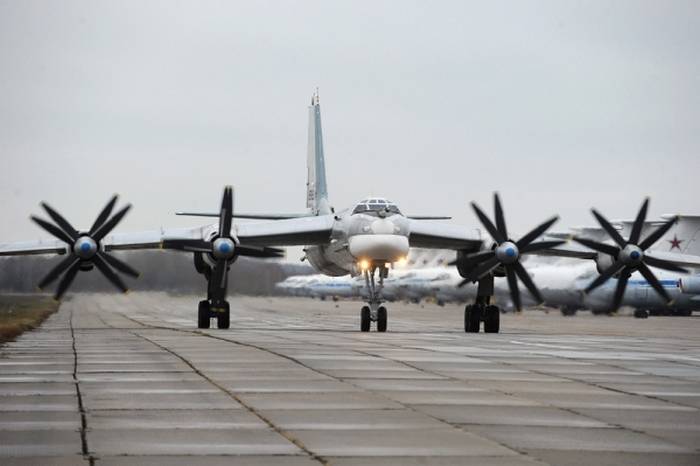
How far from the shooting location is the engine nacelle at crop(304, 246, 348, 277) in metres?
32.2

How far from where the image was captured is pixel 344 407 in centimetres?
1066

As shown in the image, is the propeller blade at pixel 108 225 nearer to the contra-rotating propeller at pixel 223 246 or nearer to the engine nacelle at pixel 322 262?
the contra-rotating propeller at pixel 223 246

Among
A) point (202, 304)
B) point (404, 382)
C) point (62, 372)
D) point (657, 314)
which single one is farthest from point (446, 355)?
point (657, 314)

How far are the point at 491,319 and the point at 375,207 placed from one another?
4691 mm

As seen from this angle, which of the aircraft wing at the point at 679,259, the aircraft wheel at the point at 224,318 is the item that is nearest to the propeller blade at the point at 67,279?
the aircraft wheel at the point at 224,318

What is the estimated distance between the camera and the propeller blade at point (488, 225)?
29.3 metres

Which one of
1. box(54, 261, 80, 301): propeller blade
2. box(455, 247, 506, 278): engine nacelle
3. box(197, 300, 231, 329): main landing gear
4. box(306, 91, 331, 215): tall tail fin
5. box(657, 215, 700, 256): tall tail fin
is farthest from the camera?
box(657, 215, 700, 256): tall tail fin

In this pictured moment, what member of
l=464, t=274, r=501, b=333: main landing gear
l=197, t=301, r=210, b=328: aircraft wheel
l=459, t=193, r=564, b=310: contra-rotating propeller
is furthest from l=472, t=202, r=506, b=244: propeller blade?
l=197, t=301, r=210, b=328: aircraft wheel

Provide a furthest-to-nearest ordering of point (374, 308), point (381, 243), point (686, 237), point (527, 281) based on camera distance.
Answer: point (686, 237) < point (374, 308) < point (527, 281) < point (381, 243)

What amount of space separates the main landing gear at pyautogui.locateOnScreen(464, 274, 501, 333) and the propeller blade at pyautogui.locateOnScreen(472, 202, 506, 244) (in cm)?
136

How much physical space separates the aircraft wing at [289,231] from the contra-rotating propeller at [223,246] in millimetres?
863

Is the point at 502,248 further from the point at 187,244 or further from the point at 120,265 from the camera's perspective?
the point at 120,265

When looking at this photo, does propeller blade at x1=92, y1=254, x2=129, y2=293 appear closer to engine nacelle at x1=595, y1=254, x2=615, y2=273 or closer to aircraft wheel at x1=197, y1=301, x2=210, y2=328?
aircraft wheel at x1=197, y1=301, x2=210, y2=328

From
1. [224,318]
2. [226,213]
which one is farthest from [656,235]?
[224,318]
